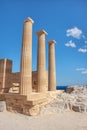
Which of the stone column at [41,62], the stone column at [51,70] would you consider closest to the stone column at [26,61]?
the stone column at [41,62]

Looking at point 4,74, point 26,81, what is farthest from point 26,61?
point 4,74

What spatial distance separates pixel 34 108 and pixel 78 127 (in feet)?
10.5

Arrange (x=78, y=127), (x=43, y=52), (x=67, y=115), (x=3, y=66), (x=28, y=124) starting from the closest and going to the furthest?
1. (x=78, y=127)
2. (x=28, y=124)
3. (x=67, y=115)
4. (x=43, y=52)
5. (x=3, y=66)

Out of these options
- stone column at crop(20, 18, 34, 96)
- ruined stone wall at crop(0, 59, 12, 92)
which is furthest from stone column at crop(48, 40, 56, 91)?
stone column at crop(20, 18, 34, 96)

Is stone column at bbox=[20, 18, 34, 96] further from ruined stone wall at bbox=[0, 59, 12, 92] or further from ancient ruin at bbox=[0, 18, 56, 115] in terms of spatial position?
ruined stone wall at bbox=[0, 59, 12, 92]

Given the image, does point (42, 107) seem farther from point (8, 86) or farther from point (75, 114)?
point (8, 86)

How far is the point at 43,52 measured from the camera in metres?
13.9

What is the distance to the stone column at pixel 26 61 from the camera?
992 cm

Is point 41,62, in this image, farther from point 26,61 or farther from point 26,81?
point 26,81

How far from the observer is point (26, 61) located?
10328 millimetres

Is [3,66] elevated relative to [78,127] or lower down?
elevated

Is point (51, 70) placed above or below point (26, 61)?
below

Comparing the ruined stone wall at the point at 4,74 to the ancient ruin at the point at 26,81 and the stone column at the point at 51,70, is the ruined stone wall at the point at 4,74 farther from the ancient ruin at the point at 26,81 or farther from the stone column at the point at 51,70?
the stone column at the point at 51,70

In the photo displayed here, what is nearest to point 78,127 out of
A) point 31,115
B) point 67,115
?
point 67,115
